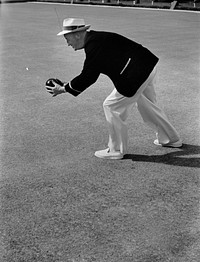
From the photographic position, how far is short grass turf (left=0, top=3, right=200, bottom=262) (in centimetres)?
379

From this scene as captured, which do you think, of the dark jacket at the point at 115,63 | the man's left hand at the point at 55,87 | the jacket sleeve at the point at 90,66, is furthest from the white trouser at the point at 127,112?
the man's left hand at the point at 55,87

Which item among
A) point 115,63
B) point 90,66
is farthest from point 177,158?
point 90,66

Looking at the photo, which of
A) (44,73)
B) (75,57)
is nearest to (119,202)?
(44,73)

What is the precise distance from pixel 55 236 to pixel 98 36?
7.14ft

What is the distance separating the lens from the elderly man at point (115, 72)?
514 centimetres

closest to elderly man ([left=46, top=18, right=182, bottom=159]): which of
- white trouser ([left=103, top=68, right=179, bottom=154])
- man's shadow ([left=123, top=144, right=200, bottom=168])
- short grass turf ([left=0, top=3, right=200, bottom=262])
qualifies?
white trouser ([left=103, top=68, right=179, bottom=154])

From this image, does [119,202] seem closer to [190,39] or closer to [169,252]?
[169,252]

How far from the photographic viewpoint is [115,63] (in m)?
5.19

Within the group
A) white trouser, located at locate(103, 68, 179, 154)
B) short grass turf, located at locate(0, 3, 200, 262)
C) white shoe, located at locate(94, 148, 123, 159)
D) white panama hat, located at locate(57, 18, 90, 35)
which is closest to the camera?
short grass turf, located at locate(0, 3, 200, 262)

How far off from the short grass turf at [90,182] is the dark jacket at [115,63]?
33.9 inches

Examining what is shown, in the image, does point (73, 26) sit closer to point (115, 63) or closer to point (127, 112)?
point (115, 63)

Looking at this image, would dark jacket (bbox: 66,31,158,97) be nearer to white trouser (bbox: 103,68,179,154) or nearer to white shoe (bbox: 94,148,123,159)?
white trouser (bbox: 103,68,179,154)

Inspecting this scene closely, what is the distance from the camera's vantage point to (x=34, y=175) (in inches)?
204

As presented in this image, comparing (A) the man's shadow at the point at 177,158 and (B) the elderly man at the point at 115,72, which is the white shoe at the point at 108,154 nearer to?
(B) the elderly man at the point at 115,72
